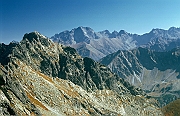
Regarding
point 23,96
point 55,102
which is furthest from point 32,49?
point 23,96

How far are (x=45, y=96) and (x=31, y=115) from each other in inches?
1871

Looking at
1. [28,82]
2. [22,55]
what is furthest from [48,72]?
[28,82]

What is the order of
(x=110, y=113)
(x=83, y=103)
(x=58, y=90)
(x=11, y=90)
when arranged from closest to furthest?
(x=11, y=90), (x=58, y=90), (x=83, y=103), (x=110, y=113)

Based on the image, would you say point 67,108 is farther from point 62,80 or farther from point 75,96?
point 62,80

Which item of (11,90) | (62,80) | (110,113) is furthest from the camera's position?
(62,80)

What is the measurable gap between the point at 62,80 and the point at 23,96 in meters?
97.3

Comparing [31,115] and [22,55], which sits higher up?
[22,55]

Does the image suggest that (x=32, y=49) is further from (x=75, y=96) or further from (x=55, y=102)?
(x=55, y=102)

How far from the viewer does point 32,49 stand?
19138 centimetres

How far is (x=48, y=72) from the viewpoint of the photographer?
620ft

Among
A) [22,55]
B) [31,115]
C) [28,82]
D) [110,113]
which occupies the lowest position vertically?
[110,113]

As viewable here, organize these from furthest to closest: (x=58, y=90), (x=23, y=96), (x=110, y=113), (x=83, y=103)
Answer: (x=110, y=113), (x=83, y=103), (x=58, y=90), (x=23, y=96)

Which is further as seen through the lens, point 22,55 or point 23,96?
point 22,55

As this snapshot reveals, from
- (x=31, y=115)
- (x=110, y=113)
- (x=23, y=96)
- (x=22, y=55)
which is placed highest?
(x=22, y=55)
